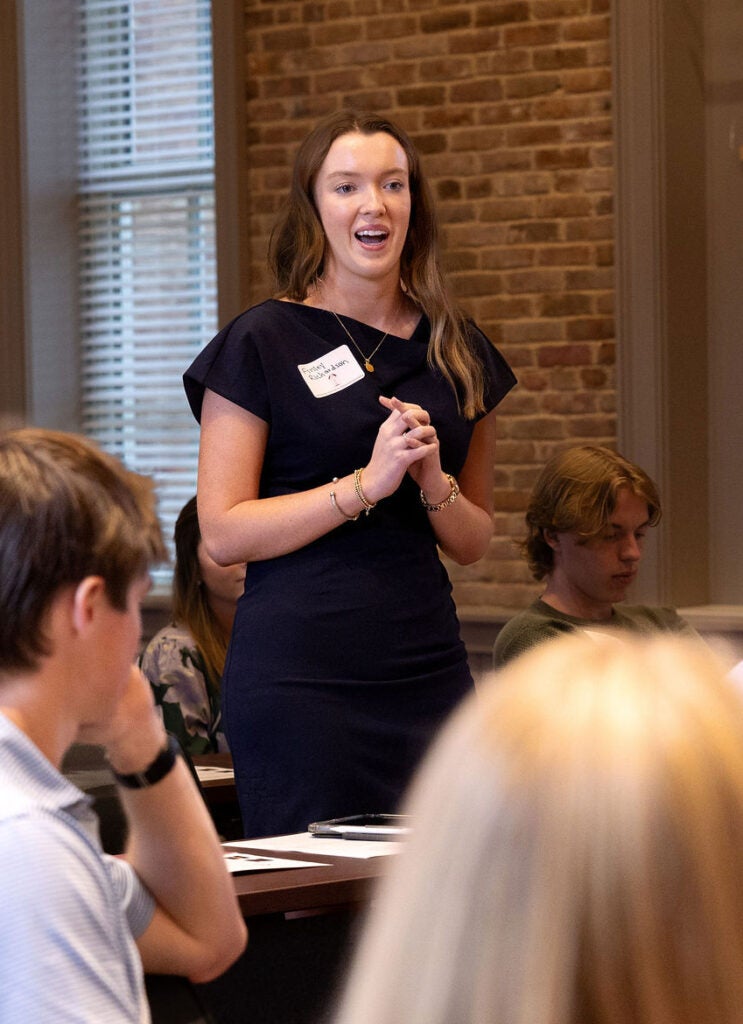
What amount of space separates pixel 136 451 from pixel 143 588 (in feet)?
16.0

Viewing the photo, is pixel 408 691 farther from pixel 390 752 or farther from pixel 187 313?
pixel 187 313

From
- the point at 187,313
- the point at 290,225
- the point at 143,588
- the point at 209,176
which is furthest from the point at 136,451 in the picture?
the point at 143,588

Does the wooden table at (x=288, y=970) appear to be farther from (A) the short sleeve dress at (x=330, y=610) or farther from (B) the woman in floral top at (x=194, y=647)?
(B) the woman in floral top at (x=194, y=647)

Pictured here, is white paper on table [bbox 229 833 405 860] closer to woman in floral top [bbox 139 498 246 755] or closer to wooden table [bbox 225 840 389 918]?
wooden table [bbox 225 840 389 918]

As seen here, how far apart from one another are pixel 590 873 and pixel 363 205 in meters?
1.96

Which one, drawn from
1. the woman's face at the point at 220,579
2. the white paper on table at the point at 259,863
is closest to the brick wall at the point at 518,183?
the woman's face at the point at 220,579

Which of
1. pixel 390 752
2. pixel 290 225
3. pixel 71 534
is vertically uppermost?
pixel 290 225

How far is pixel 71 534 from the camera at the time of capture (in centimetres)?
116

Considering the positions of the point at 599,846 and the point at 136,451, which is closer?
the point at 599,846

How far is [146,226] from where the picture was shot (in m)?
5.98

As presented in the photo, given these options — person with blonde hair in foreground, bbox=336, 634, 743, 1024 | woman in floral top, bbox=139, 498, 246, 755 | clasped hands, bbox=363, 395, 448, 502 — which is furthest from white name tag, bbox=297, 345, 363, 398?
person with blonde hair in foreground, bbox=336, 634, 743, 1024

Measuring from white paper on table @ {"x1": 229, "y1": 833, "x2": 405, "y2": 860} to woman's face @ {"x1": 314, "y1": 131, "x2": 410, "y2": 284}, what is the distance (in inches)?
38.1

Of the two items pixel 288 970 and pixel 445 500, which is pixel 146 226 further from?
pixel 288 970

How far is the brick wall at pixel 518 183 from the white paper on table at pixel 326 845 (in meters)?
2.76
